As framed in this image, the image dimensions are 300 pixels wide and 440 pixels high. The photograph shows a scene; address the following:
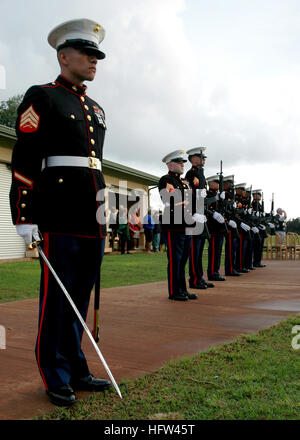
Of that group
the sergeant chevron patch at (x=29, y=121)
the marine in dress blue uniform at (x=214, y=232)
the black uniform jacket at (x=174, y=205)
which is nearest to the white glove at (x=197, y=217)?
the black uniform jacket at (x=174, y=205)

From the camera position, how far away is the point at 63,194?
292cm

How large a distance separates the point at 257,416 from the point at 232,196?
8720mm

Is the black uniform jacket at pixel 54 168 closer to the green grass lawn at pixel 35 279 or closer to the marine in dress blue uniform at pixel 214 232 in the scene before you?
the green grass lawn at pixel 35 279

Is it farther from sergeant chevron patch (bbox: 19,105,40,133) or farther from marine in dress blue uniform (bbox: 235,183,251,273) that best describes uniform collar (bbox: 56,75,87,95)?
marine in dress blue uniform (bbox: 235,183,251,273)

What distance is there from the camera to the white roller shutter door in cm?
1602

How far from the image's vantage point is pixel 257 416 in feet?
8.25

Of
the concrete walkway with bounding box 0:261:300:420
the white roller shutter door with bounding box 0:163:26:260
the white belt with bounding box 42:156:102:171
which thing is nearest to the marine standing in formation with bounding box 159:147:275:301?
the concrete walkway with bounding box 0:261:300:420

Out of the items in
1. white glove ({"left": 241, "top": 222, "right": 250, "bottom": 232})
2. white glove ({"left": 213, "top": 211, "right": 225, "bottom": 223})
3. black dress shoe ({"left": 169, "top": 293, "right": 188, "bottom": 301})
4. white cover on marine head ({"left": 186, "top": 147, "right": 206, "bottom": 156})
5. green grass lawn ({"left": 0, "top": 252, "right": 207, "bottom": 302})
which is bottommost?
green grass lawn ({"left": 0, "top": 252, "right": 207, "bottom": 302})

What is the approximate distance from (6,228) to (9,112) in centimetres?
3230

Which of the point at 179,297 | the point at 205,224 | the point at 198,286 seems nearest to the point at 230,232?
the point at 205,224

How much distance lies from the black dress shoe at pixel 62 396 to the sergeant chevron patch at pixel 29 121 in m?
1.48

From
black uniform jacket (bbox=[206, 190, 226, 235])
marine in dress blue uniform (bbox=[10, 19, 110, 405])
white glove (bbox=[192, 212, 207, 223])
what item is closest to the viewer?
marine in dress blue uniform (bbox=[10, 19, 110, 405])

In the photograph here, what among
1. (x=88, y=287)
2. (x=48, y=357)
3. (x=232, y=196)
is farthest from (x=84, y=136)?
(x=232, y=196)
